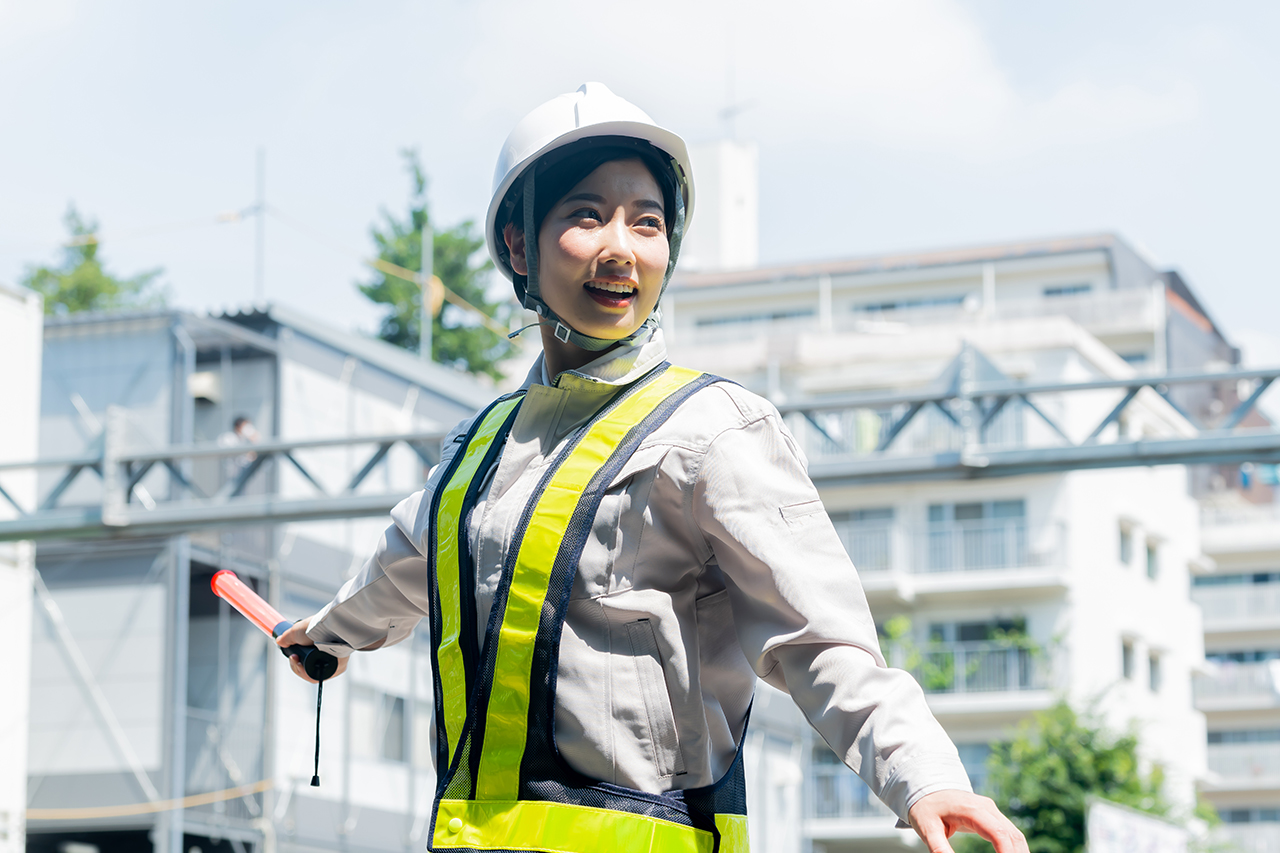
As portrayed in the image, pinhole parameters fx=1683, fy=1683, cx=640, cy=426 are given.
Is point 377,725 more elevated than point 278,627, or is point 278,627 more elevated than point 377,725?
point 278,627

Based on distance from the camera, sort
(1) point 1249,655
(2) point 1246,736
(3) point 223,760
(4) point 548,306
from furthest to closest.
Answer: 1. (1) point 1249,655
2. (2) point 1246,736
3. (3) point 223,760
4. (4) point 548,306

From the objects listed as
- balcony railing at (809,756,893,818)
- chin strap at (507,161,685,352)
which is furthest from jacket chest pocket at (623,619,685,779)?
balcony railing at (809,756,893,818)

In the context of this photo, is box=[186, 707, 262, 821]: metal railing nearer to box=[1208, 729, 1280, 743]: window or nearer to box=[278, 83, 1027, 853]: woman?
box=[278, 83, 1027, 853]: woman

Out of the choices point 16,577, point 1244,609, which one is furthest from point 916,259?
point 16,577

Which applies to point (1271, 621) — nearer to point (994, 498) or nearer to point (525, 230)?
point (994, 498)

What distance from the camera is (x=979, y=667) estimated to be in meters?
40.4

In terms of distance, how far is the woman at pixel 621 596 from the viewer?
2.23 m

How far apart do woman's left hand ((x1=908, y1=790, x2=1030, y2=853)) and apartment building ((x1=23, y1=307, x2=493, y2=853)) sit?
19.2 metres

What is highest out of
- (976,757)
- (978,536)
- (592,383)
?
(978,536)

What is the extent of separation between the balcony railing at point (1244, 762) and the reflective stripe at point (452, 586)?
5266 centimetres

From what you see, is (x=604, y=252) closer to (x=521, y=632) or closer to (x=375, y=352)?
(x=521, y=632)

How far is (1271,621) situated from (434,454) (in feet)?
144

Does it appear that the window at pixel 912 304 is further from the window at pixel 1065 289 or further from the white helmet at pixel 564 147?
the white helmet at pixel 564 147

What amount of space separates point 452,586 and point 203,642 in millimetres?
22129
